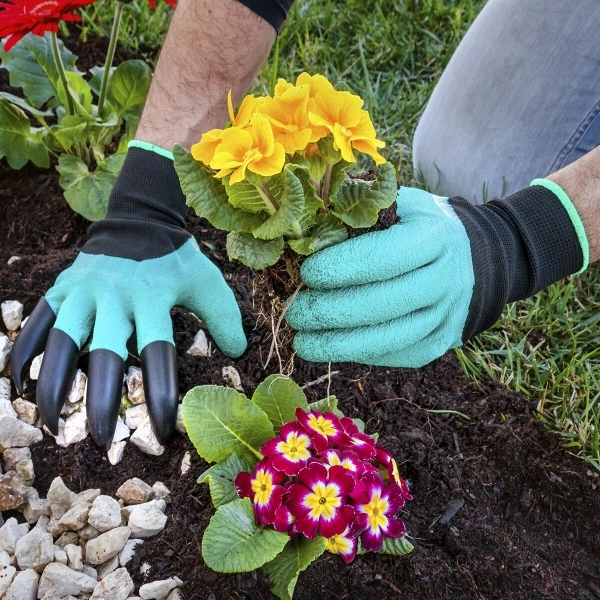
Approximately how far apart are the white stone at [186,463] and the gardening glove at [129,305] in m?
0.07

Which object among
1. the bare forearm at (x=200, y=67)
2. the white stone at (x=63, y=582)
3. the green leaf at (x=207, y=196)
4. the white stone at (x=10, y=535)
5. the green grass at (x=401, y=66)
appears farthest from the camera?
the green grass at (x=401, y=66)

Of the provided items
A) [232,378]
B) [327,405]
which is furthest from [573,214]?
[232,378]

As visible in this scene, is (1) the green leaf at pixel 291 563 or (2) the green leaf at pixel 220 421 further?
(2) the green leaf at pixel 220 421

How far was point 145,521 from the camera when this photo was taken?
148cm

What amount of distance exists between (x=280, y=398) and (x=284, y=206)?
1.67ft

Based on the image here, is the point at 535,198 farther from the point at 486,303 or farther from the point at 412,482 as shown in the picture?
the point at 412,482

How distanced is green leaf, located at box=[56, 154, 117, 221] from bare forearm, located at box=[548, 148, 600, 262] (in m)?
1.24

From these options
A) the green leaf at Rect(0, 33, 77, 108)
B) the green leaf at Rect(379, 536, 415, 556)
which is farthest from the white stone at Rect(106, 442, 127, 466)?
the green leaf at Rect(0, 33, 77, 108)

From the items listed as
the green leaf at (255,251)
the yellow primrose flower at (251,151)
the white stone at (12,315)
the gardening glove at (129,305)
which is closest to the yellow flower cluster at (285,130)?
the yellow primrose flower at (251,151)

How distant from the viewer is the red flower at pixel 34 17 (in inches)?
64.5

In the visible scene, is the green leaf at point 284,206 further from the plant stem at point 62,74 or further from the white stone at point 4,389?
the plant stem at point 62,74

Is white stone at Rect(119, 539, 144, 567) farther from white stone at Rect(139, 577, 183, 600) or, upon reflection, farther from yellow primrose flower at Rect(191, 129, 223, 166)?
yellow primrose flower at Rect(191, 129, 223, 166)

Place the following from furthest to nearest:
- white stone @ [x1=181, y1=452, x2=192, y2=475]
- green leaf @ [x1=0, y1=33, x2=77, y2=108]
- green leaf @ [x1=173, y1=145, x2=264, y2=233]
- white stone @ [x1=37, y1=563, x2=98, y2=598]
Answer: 1. green leaf @ [x1=0, y1=33, x2=77, y2=108]
2. white stone @ [x1=181, y1=452, x2=192, y2=475]
3. white stone @ [x1=37, y1=563, x2=98, y2=598]
4. green leaf @ [x1=173, y1=145, x2=264, y2=233]

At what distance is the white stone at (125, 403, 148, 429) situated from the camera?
1.68 m
